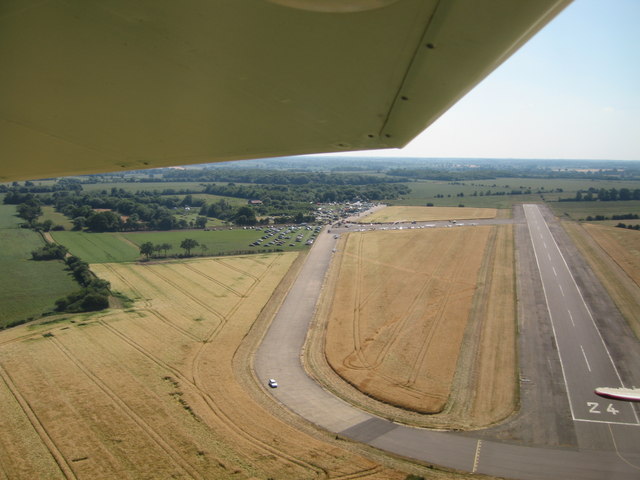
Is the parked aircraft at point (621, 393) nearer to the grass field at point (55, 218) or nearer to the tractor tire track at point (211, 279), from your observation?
the tractor tire track at point (211, 279)

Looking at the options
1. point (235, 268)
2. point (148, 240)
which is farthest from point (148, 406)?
point (148, 240)

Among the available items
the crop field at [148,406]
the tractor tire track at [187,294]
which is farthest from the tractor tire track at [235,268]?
the crop field at [148,406]

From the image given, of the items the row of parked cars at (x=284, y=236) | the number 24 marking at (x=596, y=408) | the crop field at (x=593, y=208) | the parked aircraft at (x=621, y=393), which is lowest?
the number 24 marking at (x=596, y=408)

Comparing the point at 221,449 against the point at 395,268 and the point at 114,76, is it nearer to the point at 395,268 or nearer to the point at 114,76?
the point at 114,76

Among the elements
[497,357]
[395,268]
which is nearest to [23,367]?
[497,357]

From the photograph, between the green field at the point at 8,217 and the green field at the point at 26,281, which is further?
the green field at the point at 8,217

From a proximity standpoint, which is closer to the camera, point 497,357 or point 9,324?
point 497,357
